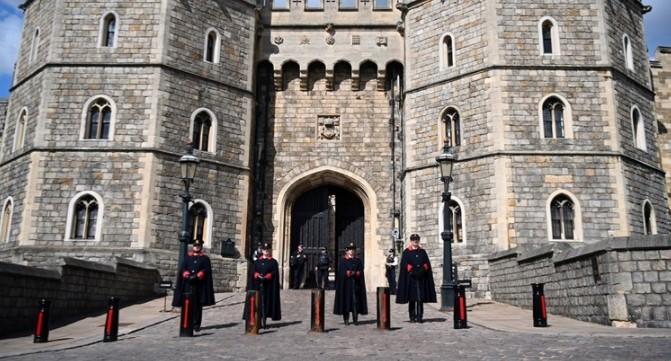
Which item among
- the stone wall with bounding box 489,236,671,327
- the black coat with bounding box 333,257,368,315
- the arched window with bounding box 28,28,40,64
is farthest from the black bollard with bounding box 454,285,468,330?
the arched window with bounding box 28,28,40,64

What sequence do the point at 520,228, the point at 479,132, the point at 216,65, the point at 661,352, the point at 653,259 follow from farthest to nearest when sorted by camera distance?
the point at 216,65, the point at 479,132, the point at 520,228, the point at 653,259, the point at 661,352

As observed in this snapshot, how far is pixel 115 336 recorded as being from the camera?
960cm

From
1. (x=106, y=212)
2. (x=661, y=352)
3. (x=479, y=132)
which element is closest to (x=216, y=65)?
(x=106, y=212)

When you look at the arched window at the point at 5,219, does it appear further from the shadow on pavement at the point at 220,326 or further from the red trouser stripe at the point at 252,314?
the red trouser stripe at the point at 252,314

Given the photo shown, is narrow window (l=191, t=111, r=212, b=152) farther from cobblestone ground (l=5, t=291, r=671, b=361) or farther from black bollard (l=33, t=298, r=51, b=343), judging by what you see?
black bollard (l=33, t=298, r=51, b=343)

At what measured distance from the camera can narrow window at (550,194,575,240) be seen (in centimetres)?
1712

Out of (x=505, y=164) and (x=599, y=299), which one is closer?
(x=599, y=299)

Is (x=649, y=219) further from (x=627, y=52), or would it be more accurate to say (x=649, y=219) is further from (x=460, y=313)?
(x=460, y=313)

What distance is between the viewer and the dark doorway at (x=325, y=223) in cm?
2130

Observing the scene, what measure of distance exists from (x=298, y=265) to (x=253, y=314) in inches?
381

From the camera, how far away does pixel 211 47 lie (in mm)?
20031

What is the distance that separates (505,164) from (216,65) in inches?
379

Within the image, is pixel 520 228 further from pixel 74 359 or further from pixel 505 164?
pixel 74 359

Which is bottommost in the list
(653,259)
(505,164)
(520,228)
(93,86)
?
(653,259)
